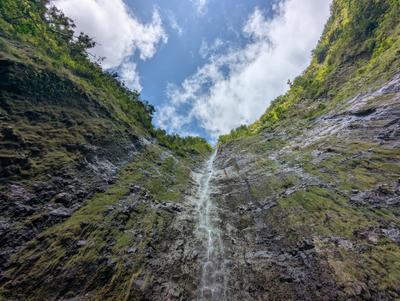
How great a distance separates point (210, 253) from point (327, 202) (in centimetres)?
778

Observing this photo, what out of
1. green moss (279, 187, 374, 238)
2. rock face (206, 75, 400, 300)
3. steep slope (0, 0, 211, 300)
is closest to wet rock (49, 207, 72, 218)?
steep slope (0, 0, 211, 300)

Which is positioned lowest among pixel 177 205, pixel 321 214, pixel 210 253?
pixel 210 253

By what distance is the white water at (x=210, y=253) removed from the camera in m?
11.6

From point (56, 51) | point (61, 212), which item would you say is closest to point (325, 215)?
point (61, 212)

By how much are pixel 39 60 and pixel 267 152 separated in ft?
81.7

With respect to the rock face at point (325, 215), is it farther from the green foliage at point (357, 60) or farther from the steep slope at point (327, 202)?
the green foliage at point (357, 60)

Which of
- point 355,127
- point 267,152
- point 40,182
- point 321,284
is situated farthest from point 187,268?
point 267,152

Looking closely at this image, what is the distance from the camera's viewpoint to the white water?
11.6 m

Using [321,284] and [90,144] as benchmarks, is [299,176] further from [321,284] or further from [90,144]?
[90,144]

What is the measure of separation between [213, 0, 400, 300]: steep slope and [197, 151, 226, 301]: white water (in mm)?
491

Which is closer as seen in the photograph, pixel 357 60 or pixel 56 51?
pixel 56 51

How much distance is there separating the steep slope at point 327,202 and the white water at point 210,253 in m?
0.49

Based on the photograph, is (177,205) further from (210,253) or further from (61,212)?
(61,212)

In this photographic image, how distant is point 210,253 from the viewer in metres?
14.3
